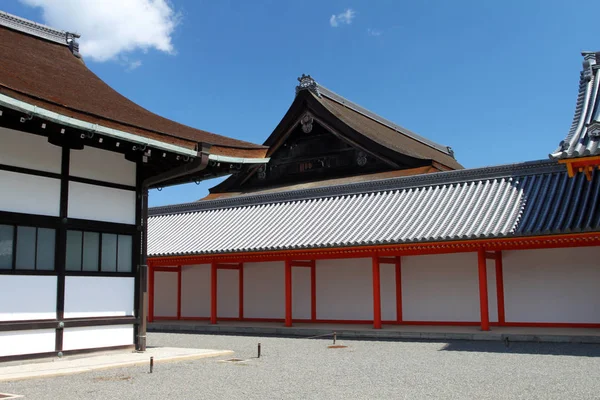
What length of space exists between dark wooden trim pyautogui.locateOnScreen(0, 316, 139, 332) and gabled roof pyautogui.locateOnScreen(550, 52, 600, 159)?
781 centimetres

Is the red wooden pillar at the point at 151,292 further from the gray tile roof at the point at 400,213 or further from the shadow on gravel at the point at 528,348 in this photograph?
the shadow on gravel at the point at 528,348

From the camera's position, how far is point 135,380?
817 cm

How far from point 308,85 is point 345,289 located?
383 inches

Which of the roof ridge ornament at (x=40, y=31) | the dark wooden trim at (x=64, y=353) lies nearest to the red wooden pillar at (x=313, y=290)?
the dark wooden trim at (x=64, y=353)

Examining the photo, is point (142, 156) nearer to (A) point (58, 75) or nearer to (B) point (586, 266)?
(A) point (58, 75)

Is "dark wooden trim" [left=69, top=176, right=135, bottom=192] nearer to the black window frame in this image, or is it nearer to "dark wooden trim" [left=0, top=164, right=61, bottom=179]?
"dark wooden trim" [left=0, top=164, right=61, bottom=179]

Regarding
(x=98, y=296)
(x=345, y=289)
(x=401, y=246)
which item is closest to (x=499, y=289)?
(x=401, y=246)

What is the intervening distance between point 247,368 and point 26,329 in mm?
3164

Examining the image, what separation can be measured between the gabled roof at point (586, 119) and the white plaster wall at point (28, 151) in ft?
27.0

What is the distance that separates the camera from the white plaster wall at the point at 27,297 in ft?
29.7

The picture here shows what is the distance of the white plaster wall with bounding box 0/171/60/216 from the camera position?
9.13 m

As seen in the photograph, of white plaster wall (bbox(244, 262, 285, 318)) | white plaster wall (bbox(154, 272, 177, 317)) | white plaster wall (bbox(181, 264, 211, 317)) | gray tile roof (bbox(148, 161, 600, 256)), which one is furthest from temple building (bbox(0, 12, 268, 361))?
white plaster wall (bbox(154, 272, 177, 317))

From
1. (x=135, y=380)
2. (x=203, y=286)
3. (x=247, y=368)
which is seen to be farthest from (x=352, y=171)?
(x=135, y=380)

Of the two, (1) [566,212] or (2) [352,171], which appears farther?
(2) [352,171]
